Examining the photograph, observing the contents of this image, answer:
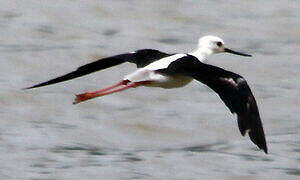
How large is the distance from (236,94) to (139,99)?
194 inches

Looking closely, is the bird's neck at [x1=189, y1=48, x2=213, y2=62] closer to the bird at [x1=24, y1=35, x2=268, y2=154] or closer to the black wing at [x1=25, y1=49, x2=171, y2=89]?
the bird at [x1=24, y1=35, x2=268, y2=154]

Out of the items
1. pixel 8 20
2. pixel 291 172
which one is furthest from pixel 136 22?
pixel 291 172

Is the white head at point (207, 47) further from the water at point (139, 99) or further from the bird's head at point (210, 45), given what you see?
the water at point (139, 99)

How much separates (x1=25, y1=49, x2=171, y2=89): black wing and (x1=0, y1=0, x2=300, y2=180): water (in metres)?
2.00

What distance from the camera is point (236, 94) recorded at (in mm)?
8281

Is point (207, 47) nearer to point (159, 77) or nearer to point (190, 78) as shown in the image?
point (190, 78)

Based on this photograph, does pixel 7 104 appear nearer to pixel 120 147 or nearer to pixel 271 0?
pixel 120 147

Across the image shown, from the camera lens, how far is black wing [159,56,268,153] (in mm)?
8102

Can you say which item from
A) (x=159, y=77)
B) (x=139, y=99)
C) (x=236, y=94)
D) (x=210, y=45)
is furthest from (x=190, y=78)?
(x=139, y=99)

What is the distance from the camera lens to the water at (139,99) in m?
11.2

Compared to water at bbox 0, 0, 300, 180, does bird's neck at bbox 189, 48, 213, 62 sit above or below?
above

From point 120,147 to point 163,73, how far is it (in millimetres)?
3160

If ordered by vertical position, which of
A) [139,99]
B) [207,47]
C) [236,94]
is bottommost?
[139,99]

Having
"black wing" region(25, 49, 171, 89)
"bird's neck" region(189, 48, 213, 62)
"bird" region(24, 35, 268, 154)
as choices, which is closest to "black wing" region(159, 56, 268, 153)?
"bird" region(24, 35, 268, 154)
